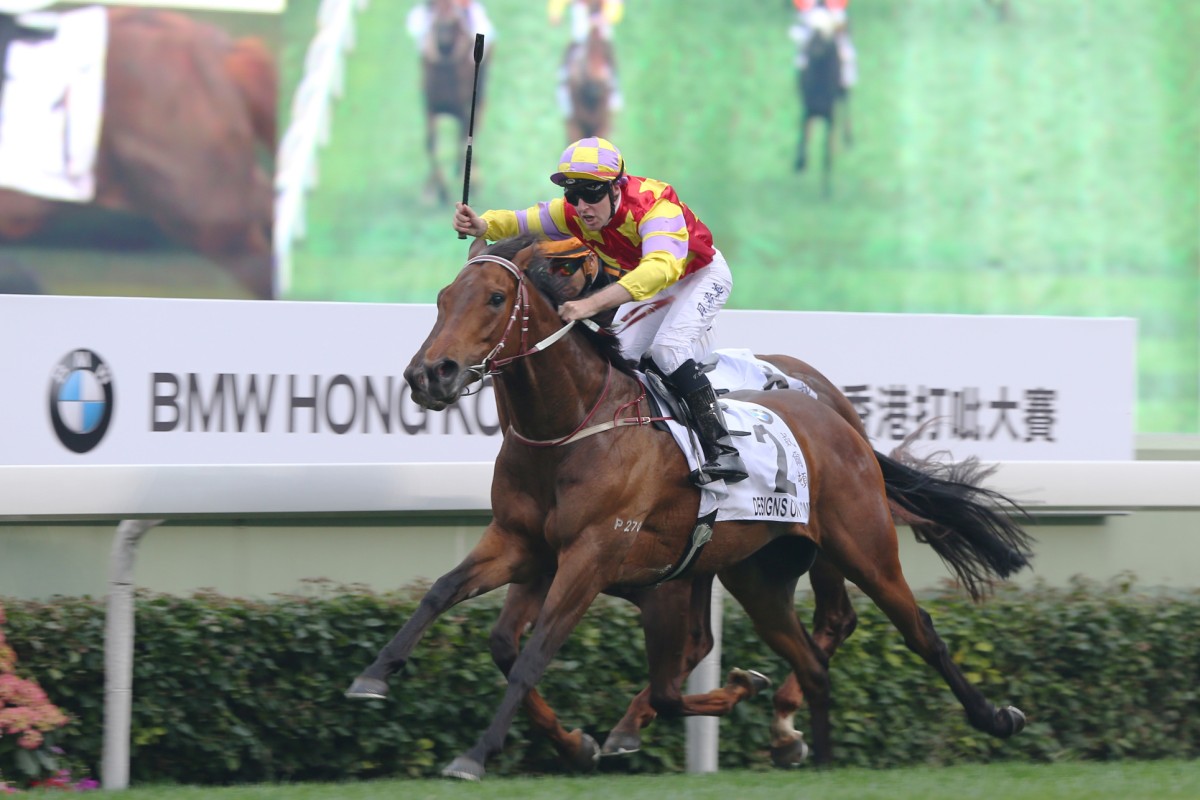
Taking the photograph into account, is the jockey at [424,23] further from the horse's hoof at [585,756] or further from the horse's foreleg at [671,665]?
the horse's hoof at [585,756]

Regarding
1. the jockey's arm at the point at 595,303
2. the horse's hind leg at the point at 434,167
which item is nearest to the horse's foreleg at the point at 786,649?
the jockey's arm at the point at 595,303

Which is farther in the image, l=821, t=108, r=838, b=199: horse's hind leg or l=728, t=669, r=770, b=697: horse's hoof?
l=821, t=108, r=838, b=199: horse's hind leg

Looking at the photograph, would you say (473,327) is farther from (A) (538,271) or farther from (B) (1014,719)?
(B) (1014,719)

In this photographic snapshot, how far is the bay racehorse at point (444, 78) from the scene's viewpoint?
9.80 meters

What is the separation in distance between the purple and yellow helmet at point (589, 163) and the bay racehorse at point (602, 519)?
8.2 inches

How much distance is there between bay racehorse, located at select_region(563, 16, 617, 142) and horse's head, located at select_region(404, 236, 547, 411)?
6.32 metres

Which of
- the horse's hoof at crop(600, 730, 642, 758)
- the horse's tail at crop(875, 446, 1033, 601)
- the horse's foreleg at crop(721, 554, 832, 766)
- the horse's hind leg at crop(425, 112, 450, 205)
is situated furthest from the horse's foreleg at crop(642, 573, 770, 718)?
the horse's hind leg at crop(425, 112, 450, 205)

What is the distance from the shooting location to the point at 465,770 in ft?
11.8

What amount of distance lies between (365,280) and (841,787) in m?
6.27

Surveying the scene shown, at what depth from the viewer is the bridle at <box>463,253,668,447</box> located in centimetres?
377

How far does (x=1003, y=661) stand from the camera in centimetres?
512

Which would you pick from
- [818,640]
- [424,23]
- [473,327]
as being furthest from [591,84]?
[473,327]

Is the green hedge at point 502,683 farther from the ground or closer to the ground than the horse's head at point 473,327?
closer to the ground

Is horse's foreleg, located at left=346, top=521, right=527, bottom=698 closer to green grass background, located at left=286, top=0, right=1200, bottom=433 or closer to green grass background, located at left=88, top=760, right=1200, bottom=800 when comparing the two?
green grass background, located at left=88, top=760, right=1200, bottom=800
